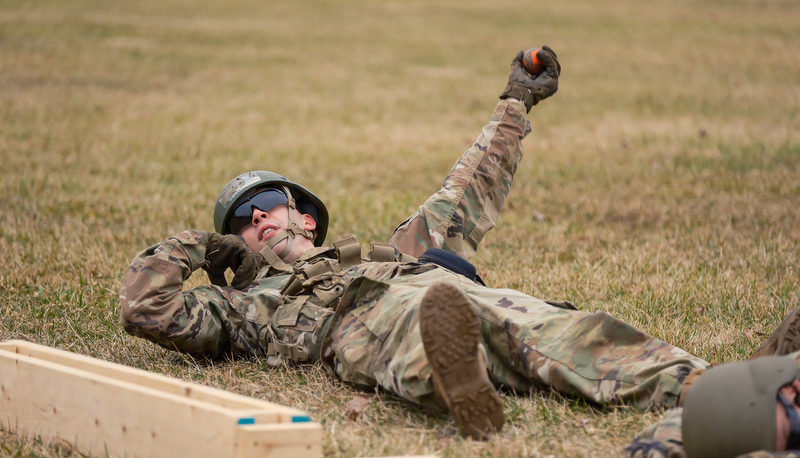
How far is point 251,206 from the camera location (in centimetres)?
454

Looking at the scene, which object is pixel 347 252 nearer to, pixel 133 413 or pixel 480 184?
pixel 480 184

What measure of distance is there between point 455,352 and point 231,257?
5.71 feet

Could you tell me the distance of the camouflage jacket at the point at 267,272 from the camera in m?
3.81

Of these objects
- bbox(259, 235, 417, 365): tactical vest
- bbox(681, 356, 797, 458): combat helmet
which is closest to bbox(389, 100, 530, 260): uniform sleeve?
bbox(259, 235, 417, 365): tactical vest

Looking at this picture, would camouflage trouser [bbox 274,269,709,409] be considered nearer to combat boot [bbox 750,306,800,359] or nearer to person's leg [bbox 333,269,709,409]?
person's leg [bbox 333,269,709,409]

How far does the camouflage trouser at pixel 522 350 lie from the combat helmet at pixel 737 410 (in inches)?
20.8

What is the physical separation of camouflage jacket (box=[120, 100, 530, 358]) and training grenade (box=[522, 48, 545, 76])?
0.25 metres

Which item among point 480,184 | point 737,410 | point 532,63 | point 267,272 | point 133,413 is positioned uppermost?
point 532,63

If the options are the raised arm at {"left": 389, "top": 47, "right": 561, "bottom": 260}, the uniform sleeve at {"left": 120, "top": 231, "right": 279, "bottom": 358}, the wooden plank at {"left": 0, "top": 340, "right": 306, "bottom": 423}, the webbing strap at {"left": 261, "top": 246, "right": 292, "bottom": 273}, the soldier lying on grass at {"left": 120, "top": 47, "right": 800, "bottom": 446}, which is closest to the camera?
the wooden plank at {"left": 0, "top": 340, "right": 306, "bottom": 423}

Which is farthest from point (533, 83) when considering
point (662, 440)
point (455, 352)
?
point (662, 440)

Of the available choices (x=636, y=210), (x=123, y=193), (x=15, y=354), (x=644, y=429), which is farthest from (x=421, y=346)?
(x=123, y=193)

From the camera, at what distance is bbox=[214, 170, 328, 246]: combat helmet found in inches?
179

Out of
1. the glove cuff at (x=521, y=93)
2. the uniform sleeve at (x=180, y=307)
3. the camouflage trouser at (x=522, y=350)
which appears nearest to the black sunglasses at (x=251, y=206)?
the uniform sleeve at (x=180, y=307)

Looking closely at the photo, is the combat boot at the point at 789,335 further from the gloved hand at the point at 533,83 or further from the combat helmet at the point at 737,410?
the gloved hand at the point at 533,83
